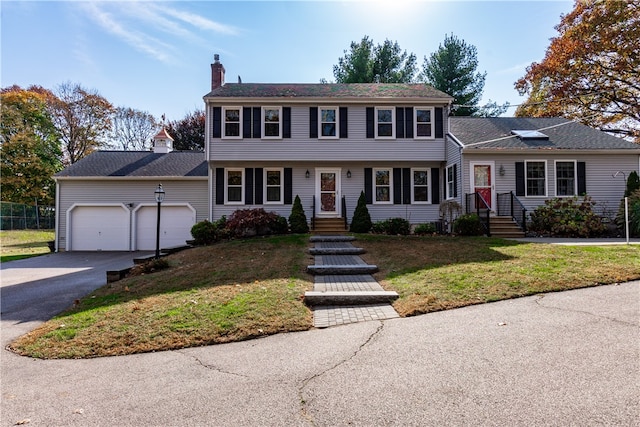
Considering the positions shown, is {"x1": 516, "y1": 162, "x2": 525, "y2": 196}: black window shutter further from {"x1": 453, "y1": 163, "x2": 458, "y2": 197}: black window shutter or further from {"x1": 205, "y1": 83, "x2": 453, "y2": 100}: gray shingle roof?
{"x1": 205, "y1": 83, "x2": 453, "y2": 100}: gray shingle roof

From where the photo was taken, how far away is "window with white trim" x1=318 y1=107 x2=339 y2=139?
15719mm

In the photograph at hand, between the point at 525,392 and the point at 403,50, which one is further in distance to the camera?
the point at 403,50

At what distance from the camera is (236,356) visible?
3947mm

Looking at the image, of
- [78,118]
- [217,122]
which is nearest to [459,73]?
[217,122]

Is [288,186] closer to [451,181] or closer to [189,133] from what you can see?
[451,181]

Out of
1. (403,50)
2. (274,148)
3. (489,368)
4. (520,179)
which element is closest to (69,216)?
(274,148)

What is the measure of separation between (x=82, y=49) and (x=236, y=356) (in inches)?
443

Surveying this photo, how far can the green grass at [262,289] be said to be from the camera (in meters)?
4.60

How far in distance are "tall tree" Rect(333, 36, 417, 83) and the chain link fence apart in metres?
25.1

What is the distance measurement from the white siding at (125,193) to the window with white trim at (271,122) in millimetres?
4000

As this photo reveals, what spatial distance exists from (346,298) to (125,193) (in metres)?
15.1

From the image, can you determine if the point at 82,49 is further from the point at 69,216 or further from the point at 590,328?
the point at 590,328

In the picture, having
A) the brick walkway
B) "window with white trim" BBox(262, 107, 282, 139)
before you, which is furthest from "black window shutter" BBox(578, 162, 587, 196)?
"window with white trim" BBox(262, 107, 282, 139)

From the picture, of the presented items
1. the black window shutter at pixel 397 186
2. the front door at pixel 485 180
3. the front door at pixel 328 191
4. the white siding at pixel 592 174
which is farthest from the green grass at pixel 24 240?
Result: the white siding at pixel 592 174
